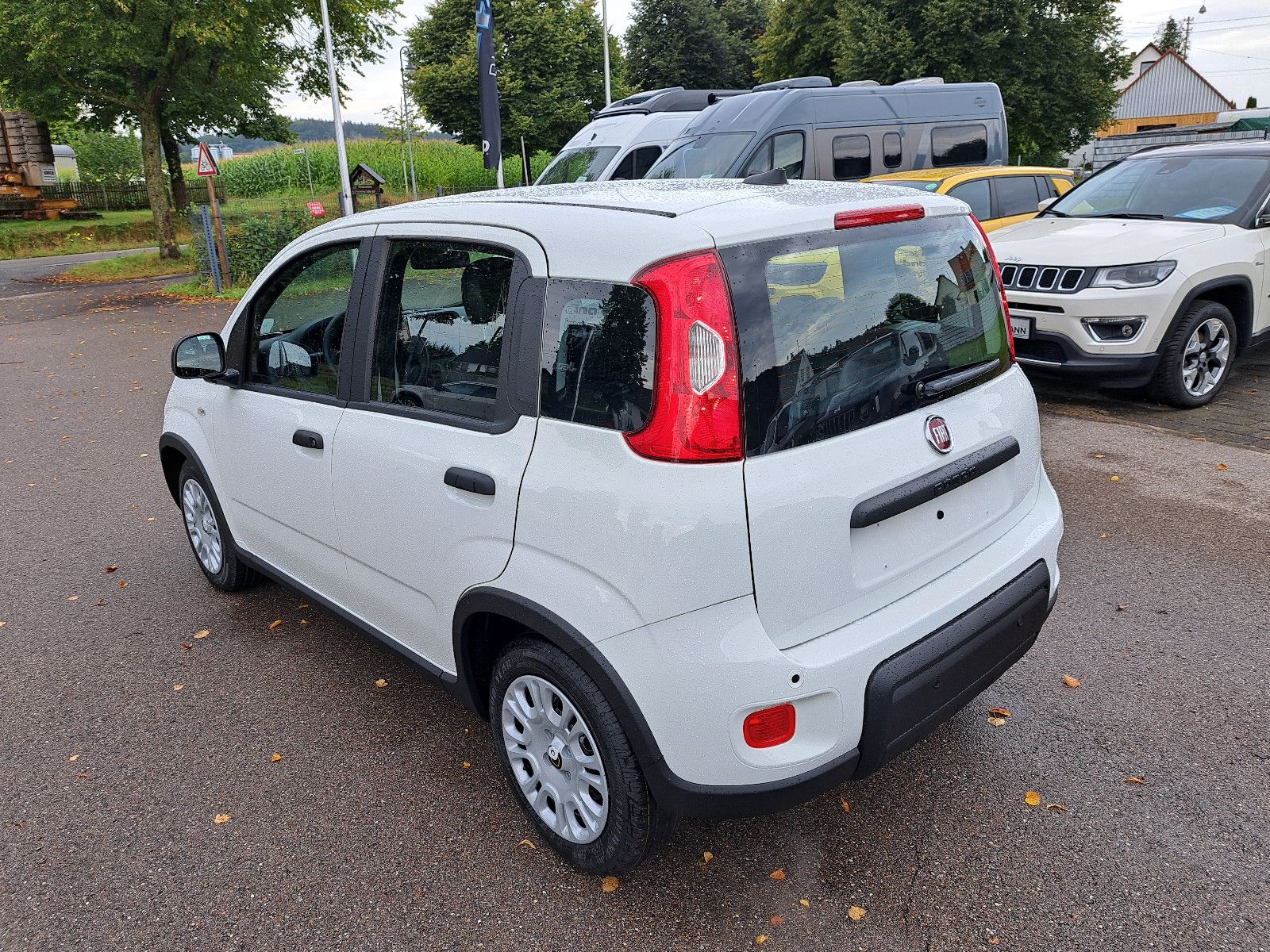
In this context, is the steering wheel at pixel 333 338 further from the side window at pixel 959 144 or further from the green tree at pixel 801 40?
the green tree at pixel 801 40

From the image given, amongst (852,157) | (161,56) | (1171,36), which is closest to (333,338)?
(852,157)

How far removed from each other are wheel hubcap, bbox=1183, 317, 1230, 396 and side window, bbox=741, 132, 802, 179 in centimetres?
600

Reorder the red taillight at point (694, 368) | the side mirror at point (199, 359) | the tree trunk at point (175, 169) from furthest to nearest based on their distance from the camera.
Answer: the tree trunk at point (175, 169)
the side mirror at point (199, 359)
the red taillight at point (694, 368)

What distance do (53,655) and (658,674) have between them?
322 cm

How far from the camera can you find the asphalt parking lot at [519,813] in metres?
2.42

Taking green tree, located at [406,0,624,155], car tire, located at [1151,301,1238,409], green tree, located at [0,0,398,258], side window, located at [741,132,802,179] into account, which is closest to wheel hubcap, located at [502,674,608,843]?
car tire, located at [1151,301,1238,409]

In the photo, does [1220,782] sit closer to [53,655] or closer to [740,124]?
[53,655]

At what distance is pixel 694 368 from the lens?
207 centimetres

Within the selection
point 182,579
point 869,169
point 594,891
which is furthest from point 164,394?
point 869,169

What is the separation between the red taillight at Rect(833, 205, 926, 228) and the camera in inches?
92.4

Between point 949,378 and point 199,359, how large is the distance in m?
2.89

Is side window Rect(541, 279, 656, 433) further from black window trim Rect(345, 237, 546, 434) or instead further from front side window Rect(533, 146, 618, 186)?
front side window Rect(533, 146, 618, 186)

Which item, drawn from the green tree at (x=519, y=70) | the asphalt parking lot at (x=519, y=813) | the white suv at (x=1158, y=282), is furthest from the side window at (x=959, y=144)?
the green tree at (x=519, y=70)

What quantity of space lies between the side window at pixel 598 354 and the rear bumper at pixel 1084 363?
211 inches
